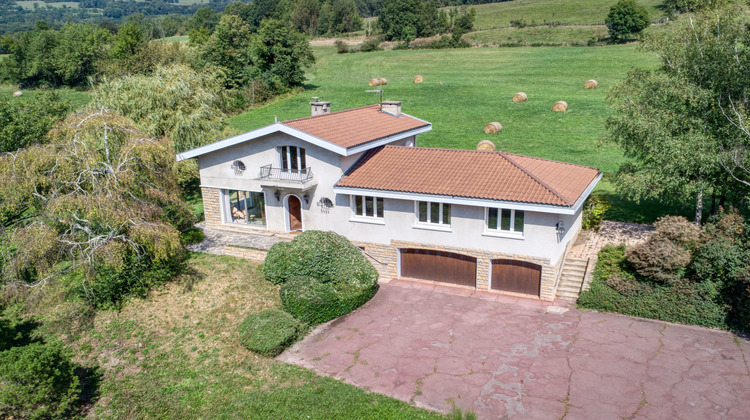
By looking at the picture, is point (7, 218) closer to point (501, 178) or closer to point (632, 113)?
point (501, 178)

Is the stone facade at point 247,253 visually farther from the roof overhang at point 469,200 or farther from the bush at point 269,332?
the bush at point 269,332

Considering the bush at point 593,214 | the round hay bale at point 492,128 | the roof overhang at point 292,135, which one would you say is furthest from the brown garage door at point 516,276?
the round hay bale at point 492,128

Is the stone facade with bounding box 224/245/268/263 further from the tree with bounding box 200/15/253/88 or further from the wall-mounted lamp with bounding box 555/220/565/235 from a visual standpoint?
the tree with bounding box 200/15/253/88

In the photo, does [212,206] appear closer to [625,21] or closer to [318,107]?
[318,107]

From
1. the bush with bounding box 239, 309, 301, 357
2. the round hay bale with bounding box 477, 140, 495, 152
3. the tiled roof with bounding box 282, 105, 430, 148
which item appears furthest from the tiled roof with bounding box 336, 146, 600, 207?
the round hay bale with bounding box 477, 140, 495, 152

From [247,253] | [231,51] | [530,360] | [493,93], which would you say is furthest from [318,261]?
[231,51]

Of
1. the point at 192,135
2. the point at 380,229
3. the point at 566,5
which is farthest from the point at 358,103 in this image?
the point at 566,5
